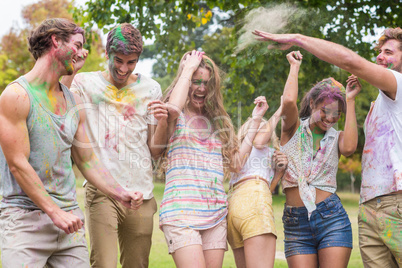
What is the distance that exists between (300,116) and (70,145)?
221cm

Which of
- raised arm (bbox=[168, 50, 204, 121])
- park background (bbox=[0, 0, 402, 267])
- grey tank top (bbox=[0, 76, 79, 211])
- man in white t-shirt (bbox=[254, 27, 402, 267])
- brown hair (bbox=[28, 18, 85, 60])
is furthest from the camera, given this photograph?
park background (bbox=[0, 0, 402, 267])

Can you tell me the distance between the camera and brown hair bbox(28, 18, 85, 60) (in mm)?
2809

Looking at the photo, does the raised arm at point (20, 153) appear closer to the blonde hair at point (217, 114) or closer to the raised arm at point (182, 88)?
the raised arm at point (182, 88)

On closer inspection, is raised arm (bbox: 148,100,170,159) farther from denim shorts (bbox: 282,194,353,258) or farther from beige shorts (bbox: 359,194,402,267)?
beige shorts (bbox: 359,194,402,267)

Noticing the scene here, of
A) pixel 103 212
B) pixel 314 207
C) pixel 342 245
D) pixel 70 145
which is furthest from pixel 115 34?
pixel 342 245

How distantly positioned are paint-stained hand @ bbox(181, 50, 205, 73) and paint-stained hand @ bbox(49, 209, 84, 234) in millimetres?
1533

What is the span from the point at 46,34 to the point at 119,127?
1013 mm

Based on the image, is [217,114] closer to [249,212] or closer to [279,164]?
[279,164]

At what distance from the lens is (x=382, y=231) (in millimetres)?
3342

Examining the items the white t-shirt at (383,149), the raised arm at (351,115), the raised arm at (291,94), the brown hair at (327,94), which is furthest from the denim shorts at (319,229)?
the brown hair at (327,94)

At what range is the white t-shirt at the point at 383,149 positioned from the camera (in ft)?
10.7

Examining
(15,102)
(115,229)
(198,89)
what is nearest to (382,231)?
(198,89)

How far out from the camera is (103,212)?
345cm

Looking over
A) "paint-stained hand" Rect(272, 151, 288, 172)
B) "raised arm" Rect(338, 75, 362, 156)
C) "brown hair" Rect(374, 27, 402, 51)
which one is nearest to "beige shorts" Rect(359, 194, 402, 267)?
"raised arm" Rect(338, 75, 362, 156)
